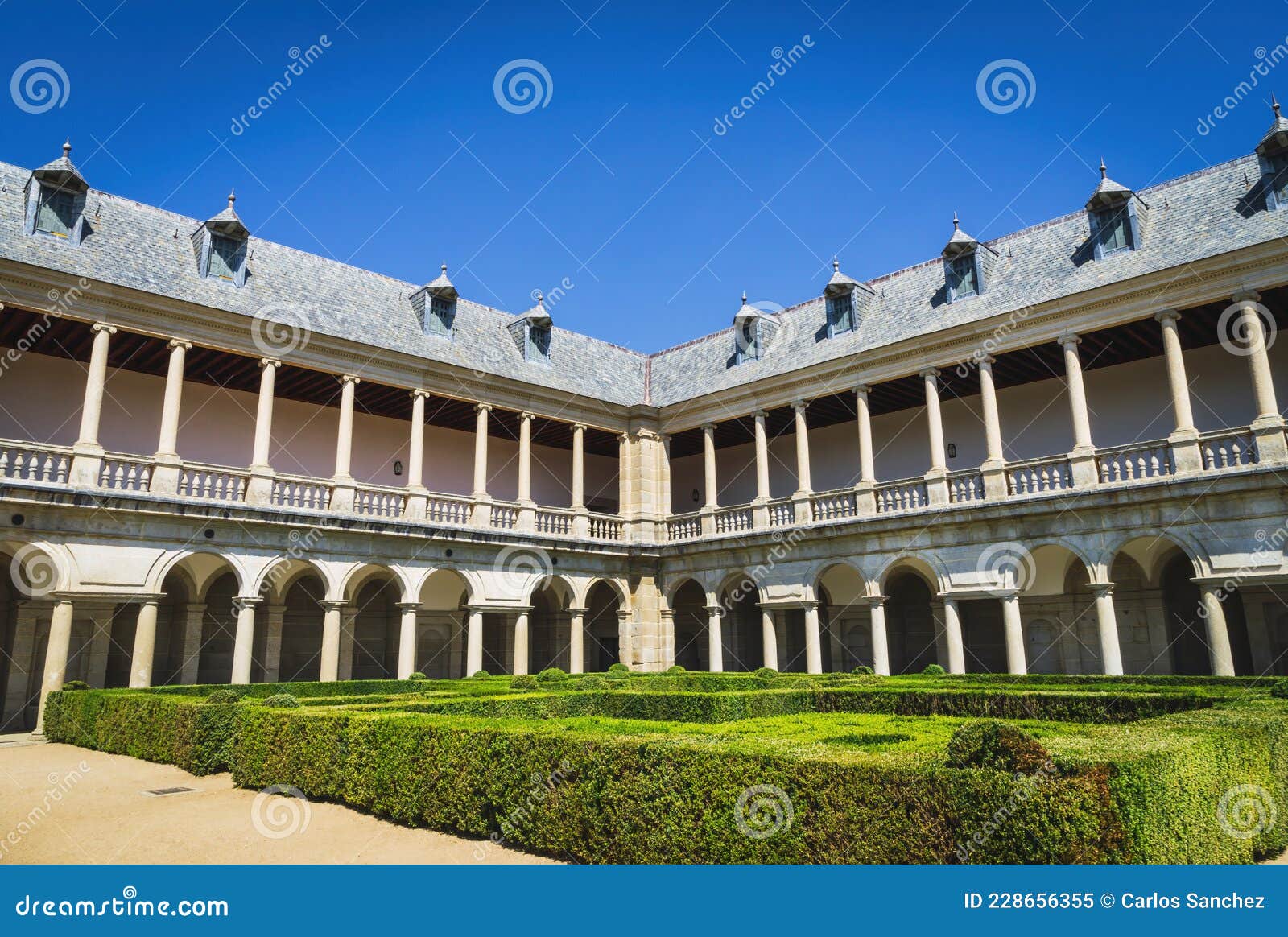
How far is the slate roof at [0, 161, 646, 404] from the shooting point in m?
19.9

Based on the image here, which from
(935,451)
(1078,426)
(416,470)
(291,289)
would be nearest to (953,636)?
(935,451)

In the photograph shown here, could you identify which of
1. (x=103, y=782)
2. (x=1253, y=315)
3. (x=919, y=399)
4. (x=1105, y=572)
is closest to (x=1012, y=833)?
(x=103, y=782)

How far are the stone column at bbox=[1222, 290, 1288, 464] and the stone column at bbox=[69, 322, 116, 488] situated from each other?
24.5m

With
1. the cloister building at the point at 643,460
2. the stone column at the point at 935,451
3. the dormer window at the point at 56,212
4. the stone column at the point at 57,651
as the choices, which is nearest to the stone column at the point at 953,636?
the cloister building at the point at 643,460

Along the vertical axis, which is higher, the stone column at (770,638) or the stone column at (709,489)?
the stone column at (709,489)

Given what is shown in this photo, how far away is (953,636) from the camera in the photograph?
2139 cm

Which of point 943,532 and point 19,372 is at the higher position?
point 19,372

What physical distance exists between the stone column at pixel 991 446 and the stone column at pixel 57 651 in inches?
828

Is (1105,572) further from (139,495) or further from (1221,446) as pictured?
(139,495)

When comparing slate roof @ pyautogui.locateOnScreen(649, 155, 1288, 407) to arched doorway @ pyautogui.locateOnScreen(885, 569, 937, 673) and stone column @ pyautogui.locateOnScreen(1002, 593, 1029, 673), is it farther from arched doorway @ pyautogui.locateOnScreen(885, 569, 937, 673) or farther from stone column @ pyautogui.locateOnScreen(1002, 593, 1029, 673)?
arched doorway @ pyautogui.locateOnScreen(885, 569, 937, 673)

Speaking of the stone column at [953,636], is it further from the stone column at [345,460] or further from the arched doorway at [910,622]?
the stone column at [345,460]

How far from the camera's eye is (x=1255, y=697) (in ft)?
38.7

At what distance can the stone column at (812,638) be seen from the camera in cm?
2365

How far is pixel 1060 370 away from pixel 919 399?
435 centimetres
